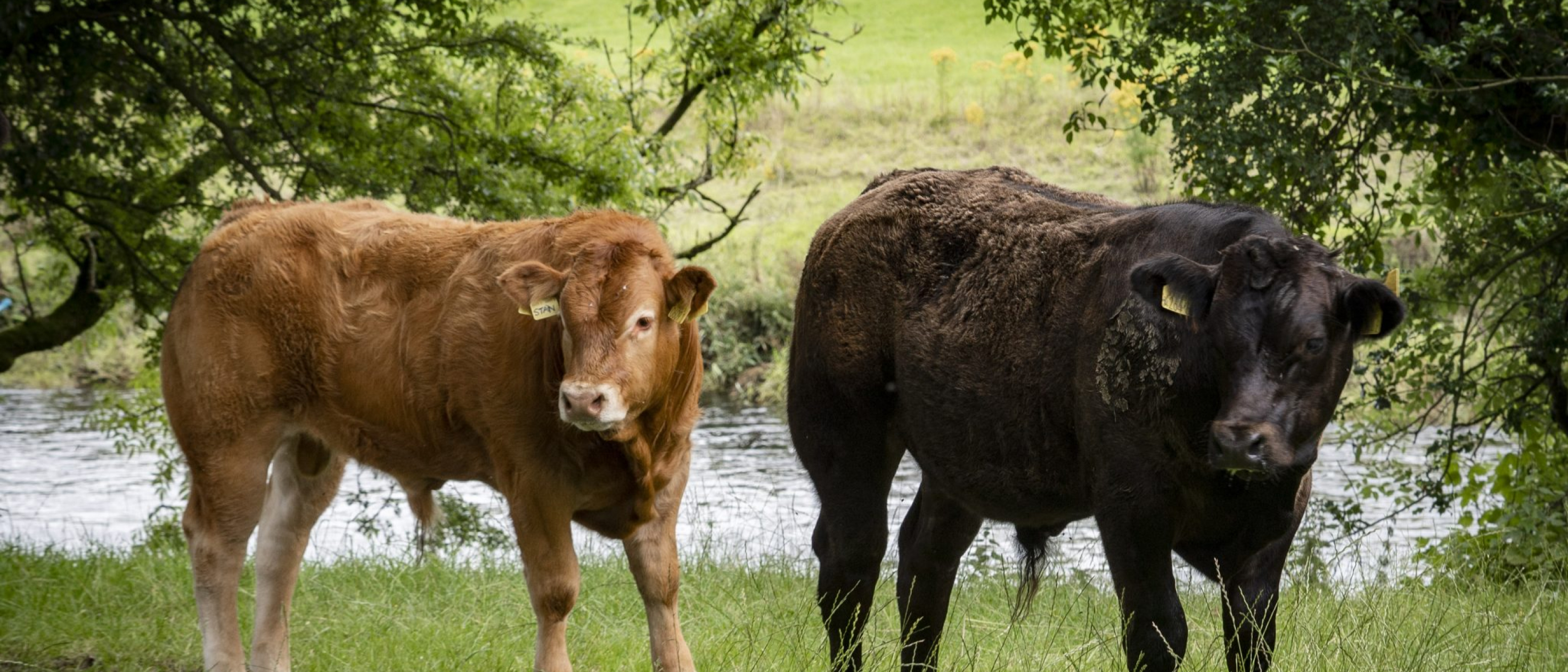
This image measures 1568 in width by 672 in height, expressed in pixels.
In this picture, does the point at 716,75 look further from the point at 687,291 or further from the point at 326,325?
the point at 687,291

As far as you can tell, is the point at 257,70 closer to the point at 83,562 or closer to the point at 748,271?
the point at 83,562

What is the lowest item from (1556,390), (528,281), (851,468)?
(1556,390)

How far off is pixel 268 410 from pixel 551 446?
1274mm

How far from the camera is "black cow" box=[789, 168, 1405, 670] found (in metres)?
3.71

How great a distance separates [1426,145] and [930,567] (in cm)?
449

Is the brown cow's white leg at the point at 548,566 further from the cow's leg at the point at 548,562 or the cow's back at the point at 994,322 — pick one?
the cow's back at the point at 994,322

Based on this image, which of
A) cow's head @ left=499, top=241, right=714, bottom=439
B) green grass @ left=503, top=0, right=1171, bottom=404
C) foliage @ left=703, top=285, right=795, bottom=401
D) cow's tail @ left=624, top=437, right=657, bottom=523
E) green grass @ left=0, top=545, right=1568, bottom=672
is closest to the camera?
cow's head @ left=499, top=241, right=714, bottom=439

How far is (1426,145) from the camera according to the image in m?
7.85

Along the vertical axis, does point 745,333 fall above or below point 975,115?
below

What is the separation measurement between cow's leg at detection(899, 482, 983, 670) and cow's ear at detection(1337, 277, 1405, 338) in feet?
5.80

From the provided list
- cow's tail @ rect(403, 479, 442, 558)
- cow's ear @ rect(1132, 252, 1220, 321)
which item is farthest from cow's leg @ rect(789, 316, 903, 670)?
cow's tail @ rect(403, 479, 442, 558)

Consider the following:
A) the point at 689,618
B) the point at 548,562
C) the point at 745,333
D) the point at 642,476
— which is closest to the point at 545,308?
the point at 642,476

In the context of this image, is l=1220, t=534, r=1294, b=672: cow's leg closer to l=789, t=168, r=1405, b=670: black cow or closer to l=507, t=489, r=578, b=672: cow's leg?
l=789, t=168, r=1405, b=670: black cow

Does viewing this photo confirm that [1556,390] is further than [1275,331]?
Yes
